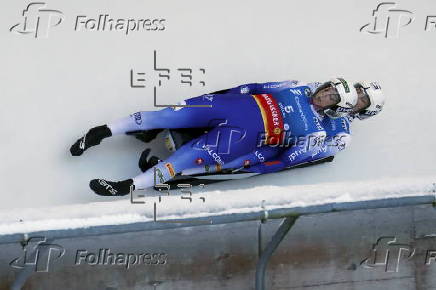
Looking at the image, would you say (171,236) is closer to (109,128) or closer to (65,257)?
(65,257)

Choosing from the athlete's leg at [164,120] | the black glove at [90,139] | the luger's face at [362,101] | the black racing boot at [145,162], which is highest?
the luger's face at [362,101]

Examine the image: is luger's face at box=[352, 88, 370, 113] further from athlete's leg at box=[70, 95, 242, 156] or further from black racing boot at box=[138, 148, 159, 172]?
black racing boot at box=[138, 148, 159, 172]

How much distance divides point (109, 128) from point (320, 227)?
120 cm

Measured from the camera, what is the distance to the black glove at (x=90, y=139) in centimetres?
456

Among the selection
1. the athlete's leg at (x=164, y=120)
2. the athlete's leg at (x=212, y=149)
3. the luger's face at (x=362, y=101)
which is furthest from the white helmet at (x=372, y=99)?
the athlete's leg at (x=164, y=120)

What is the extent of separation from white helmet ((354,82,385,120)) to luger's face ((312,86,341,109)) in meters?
0.20

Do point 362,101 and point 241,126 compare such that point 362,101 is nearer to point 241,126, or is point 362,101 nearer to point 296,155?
point 296,155

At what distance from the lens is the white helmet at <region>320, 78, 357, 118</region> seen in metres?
4.82

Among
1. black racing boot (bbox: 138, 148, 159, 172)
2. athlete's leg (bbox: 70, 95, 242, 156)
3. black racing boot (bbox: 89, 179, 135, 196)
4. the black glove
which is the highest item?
athlete's leg (bbox: 70, 95, 242, 156)

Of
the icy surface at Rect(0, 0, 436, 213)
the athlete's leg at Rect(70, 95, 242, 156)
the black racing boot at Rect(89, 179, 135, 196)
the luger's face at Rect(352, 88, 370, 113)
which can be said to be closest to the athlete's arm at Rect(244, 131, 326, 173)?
the icy surface at Rect(0, 0, 436, 213)

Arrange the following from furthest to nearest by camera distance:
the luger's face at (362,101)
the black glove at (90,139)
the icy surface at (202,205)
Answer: the luger's face at (362,101)
the black glove at (90,139)
the icy surface at (202,205)

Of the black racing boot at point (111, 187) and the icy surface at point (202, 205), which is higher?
the black racing boot at point (111, 187)

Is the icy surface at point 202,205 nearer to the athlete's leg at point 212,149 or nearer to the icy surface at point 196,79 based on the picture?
the icy surface at point 196,79

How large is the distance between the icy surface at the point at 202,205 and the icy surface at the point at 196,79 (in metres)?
0.08
